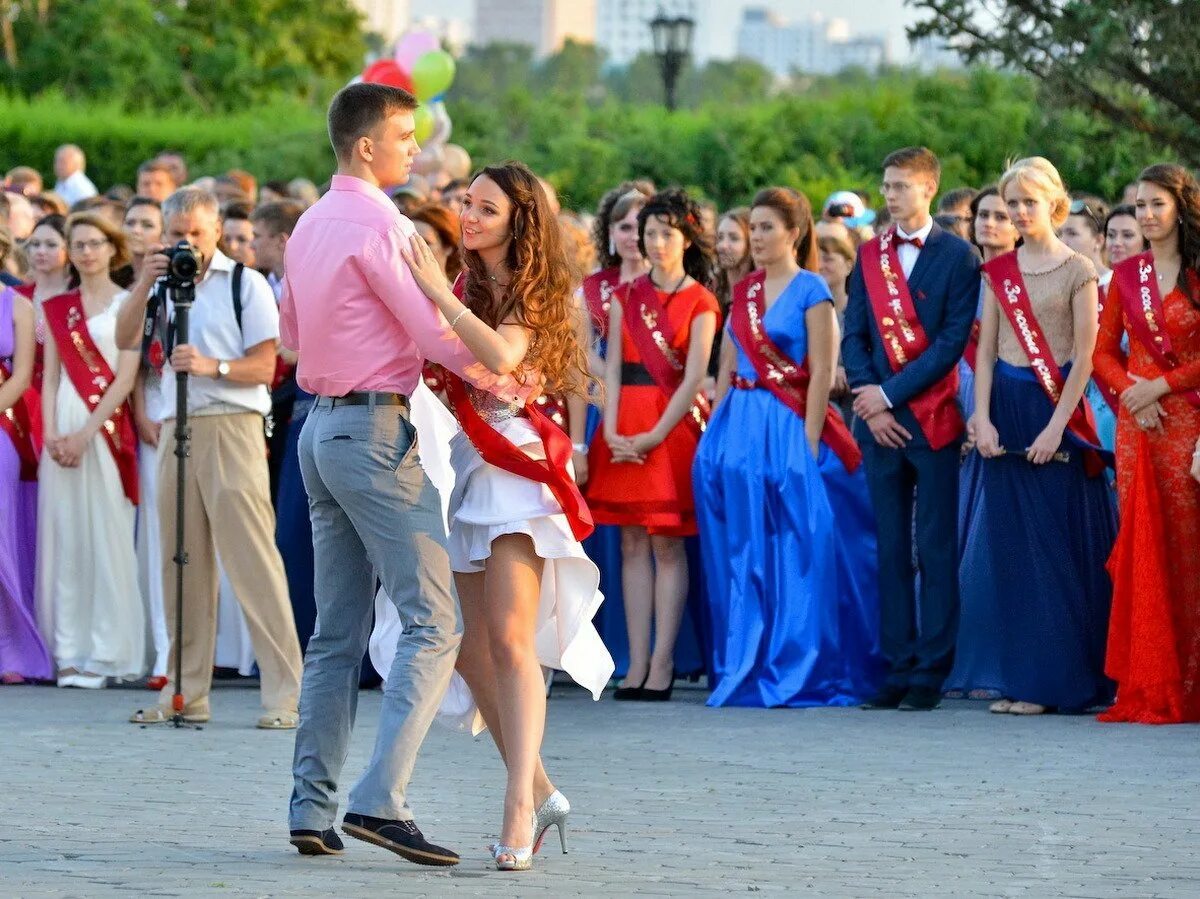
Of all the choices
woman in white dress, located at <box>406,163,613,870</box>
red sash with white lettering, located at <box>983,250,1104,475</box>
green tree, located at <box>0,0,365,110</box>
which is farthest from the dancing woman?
green tree, located at <box>0,0,365,110</box>

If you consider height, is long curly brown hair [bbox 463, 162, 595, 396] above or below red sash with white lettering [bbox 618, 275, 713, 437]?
above

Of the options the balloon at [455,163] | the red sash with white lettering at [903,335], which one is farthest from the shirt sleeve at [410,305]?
the balloon at [455,163]

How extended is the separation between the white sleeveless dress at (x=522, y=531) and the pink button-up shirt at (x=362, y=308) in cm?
12

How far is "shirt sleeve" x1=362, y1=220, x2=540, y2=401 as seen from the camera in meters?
5.70

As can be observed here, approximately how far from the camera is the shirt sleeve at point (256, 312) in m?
8.64

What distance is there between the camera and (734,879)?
5637 millimetres

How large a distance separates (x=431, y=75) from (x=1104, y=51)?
9.05 meters

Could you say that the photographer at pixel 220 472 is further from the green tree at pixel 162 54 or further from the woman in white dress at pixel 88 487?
the green tree at pixel 162 54

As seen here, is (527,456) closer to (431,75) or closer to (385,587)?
(385,587)

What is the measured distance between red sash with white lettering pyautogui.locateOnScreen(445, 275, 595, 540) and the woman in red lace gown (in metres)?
3.45

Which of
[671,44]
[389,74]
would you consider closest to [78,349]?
[389,74]

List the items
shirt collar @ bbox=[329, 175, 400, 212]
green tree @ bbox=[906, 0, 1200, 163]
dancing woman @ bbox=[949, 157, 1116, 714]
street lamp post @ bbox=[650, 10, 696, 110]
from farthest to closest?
street lamp post @ bbox=[650, 10, 696, 110] → green tree @ bbox=[906, 0, 1200, 163] → dancing woman @ bbox=[949, 157, 1116, 714] → shirt collar @ bbox=[329, 175, 400, 212]

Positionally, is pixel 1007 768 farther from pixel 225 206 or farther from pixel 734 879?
pixel 225 206

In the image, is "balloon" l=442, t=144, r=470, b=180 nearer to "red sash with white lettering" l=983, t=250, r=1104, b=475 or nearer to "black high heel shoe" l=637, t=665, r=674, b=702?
"black high heel shoe" l=637, t=665, r=674, b=702
